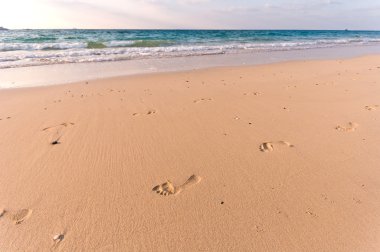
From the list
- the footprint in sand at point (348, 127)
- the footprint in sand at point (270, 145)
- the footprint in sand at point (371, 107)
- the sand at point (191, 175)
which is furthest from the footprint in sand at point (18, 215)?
the footprint in sand at point (371, 107)

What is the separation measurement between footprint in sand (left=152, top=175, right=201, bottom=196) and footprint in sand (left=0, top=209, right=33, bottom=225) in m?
1.16

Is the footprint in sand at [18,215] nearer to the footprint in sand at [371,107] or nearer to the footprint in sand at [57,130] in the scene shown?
the footprint in sand at [57,130]

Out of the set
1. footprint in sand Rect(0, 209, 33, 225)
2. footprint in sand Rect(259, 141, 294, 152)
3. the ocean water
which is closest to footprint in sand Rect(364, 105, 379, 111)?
footprint in sand Rect(259, 141, 294, 152)

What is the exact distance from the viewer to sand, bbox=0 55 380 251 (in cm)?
218

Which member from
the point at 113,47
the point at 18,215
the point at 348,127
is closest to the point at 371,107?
the point at 348,127

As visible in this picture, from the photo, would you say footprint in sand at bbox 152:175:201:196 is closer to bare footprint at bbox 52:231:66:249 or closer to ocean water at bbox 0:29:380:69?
bare footprint at bbox 52:231:66:249

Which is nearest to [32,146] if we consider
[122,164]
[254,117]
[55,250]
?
[122,164]

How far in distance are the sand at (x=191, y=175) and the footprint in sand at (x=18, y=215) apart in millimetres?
24

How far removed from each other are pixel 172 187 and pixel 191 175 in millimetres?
306

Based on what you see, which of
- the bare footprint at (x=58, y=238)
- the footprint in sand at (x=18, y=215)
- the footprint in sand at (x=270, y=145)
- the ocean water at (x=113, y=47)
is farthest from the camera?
the ocean water at (x=113, y=47)

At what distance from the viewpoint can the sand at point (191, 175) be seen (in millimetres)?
2182

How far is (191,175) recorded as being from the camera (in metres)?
3.02

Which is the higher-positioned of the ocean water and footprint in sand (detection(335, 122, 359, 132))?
footprint in sand (detection(335, 122, 359, 132))

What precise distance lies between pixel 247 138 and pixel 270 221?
173cm
